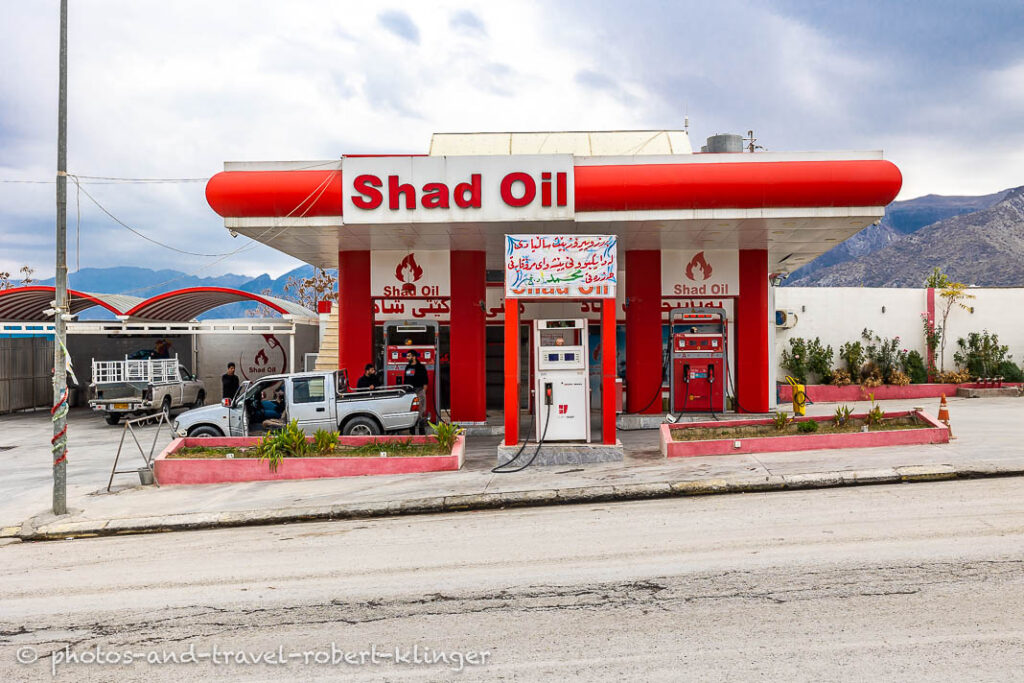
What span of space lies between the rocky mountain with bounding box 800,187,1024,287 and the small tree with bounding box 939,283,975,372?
65698 millimetres

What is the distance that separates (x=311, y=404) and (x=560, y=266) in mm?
5837

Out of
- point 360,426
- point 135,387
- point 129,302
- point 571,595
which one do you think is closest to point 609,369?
point 360,426

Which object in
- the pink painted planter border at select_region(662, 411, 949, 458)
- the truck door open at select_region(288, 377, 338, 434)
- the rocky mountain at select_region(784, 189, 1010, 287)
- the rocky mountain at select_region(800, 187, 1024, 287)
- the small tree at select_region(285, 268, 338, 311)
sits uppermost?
the rocky mountain at select_region(784, 189, 1010, 287)

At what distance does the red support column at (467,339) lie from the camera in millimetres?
16594

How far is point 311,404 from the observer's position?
547 inches

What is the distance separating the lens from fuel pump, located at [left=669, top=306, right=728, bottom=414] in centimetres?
1716

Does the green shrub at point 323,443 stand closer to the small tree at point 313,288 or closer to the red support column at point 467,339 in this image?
the red support column at point 467,339

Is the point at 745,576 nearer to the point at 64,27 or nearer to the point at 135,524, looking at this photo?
the point at 135,524

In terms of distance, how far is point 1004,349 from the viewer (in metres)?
22.9

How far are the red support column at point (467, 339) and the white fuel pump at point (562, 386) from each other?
4234mm

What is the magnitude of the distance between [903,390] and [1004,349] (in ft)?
13.3

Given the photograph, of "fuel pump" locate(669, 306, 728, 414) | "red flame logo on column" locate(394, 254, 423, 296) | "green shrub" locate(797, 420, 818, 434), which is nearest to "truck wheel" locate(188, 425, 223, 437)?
"red flame logo on column" locate(394, 254, 423, 296)

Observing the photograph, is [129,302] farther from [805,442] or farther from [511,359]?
[805,442]

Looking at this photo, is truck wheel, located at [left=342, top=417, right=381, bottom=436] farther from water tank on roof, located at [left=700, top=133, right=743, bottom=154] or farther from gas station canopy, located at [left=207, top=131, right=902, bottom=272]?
water tank on roof, located at [left=700, top=133, right=743, bottom=154]
